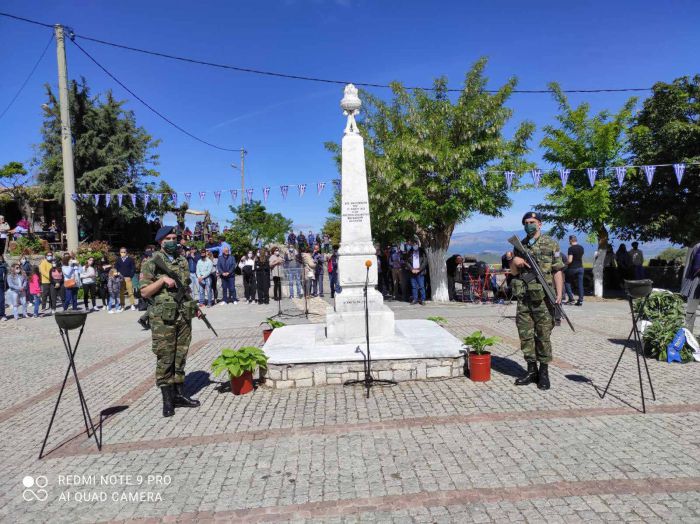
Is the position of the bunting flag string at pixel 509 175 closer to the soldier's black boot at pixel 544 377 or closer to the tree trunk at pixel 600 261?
the tree trunk at pixel 600 261

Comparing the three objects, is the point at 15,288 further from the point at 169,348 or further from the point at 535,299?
the point at 535,299

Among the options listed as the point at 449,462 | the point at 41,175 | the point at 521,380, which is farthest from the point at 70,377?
the point at 41,175

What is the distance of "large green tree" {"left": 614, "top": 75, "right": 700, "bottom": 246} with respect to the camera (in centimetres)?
1484

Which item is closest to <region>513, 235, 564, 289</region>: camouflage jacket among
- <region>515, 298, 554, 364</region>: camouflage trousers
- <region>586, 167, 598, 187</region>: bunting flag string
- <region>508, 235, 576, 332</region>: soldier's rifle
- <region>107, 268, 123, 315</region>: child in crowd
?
<region>508, 235, 576, 332</region>: soldier's rifle

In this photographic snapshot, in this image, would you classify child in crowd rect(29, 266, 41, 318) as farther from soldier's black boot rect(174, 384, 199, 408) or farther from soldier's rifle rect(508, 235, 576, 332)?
soldier's rifle rect(508, 235, 576, 332)

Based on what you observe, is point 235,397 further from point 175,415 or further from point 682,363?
point 682,363

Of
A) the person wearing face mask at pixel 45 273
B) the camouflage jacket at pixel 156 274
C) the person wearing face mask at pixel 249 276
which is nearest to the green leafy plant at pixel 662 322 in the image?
the camouflage jacket at pixel 156 274

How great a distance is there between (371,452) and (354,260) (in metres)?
3.56

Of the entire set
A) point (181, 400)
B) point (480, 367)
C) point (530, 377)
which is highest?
point (480, 367)

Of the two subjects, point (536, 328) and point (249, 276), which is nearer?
point (536, 328)

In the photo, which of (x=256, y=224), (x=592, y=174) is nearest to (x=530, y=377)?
(x=592, y=174)

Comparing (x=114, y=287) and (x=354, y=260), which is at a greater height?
(x=354, y=260)

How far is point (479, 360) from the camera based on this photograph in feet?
19.5

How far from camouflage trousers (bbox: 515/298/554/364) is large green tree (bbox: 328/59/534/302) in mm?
7982
